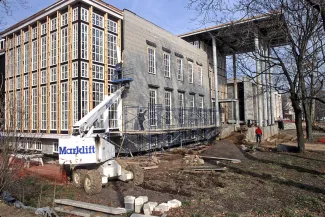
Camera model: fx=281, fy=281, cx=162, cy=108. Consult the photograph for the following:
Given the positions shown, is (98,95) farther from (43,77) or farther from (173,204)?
(173,204)

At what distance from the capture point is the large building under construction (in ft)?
52.5

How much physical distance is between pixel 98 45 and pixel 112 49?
1.15m

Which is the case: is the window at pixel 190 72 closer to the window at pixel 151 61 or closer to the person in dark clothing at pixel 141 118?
the window at pixel 151 61

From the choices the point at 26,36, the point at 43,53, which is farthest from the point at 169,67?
the point at 26,36

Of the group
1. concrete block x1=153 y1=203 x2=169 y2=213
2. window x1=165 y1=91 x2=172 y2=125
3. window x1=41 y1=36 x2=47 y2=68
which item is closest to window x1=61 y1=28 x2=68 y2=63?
window x1=41 y1=36 x2=47 y2=68

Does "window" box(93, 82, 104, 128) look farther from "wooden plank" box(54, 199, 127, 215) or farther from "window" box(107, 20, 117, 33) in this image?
"wooden plank" box(54, 199, 127, 215)

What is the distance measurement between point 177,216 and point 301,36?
1240cm

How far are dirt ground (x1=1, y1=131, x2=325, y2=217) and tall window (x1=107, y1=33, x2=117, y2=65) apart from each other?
25.0ft

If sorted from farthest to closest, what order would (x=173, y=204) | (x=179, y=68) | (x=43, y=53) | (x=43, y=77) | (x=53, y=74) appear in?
(x=179, y=68) < (x=43, y=53) < (x=43, y=77) < (x=53, y=74) < (x=173, y=204)

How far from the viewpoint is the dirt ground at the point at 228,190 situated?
704 cm

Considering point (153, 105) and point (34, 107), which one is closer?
point (34, 107)

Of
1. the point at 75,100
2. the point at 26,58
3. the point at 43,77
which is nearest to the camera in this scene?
the point at 75,100

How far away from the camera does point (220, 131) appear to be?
2930 cm

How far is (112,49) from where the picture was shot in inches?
698
